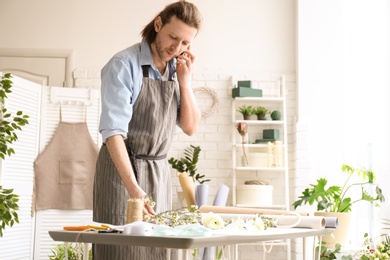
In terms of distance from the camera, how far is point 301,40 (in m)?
6.54

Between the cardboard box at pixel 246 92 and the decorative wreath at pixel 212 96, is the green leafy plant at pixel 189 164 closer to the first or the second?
the decorative wreath at pixel 212 96

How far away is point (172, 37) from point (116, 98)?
332 mm

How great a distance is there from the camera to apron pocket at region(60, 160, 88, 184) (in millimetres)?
5730

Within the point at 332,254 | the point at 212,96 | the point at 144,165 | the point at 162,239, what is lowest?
the point at 332,254

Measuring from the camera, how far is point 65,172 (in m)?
5.75

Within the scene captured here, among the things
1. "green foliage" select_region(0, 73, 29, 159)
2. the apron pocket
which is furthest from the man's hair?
the apron pocket

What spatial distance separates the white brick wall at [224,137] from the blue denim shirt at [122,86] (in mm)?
4108

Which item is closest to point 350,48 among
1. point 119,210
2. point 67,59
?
point 67,59

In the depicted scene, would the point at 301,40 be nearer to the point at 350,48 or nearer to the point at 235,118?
the point at 350,48

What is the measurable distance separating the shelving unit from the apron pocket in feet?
5.04

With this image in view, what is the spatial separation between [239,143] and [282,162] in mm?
491

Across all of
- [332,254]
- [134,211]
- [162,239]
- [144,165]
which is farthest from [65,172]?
[162,239]

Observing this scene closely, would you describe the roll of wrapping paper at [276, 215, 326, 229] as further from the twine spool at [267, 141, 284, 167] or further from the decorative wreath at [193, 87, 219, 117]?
the decorative wreath at [193, 87, 219, 117]

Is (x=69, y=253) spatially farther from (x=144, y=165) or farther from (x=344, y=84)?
(x=344, y=84)
